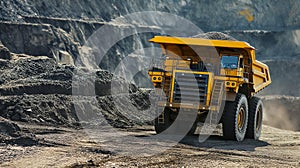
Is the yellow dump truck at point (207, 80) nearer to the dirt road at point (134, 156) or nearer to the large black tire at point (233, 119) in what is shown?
the large black tire at point (233, 119)

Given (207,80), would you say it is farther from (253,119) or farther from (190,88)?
(253,119)

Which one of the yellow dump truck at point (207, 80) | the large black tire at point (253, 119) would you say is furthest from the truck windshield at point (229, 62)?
the large black tire at point (253, 119)

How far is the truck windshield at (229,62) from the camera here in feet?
A: 39.6

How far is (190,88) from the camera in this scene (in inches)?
459

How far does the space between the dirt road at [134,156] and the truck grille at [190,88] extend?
94 cm

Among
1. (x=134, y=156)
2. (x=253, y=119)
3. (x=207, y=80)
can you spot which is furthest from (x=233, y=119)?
(x=134, y=156)

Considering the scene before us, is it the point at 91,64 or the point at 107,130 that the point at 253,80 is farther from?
the point at 91,64

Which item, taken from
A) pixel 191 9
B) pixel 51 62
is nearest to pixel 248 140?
pixel 51 62

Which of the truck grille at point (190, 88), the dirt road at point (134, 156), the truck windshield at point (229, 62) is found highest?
the truck windshield at point (229, 62)

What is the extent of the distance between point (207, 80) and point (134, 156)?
3.48 meters

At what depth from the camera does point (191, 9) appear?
170 feet

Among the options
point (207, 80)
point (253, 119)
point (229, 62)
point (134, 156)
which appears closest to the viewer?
point (134, 156)

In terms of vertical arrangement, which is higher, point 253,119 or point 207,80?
point 207,80

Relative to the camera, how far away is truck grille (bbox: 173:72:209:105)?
38.0 feet
